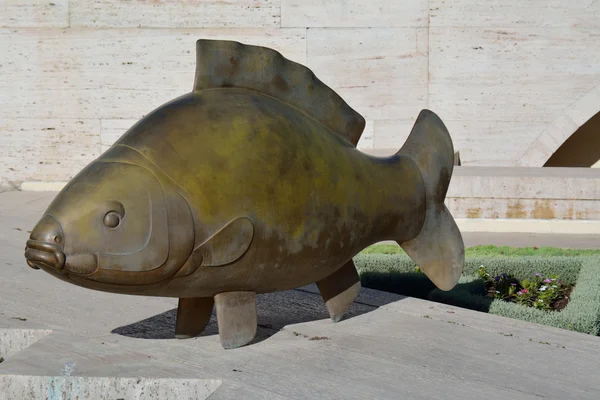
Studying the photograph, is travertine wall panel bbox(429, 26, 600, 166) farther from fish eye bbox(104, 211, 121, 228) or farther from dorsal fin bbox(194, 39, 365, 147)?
fish eye bbox(104, 211, 121, 228)

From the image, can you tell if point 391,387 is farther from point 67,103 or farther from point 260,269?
point 67,103

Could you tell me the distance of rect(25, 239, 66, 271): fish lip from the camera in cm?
330

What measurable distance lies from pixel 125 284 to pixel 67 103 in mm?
8356

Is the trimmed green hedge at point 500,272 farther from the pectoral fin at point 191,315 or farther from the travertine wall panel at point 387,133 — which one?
the travertine wall panel at point 387,133

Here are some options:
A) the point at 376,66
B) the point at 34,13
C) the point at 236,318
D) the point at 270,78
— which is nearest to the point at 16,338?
the point at 236,318

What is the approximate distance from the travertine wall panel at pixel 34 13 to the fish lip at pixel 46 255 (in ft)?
27.9

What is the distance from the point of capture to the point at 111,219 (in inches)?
132

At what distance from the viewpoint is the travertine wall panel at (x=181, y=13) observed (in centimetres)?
1098

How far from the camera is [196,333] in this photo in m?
4.20

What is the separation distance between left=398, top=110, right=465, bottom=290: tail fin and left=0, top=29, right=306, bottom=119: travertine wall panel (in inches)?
269

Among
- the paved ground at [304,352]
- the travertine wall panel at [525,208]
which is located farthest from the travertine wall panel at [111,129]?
the paved ground at [304,352]

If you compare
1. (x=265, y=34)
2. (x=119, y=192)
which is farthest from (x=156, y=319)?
(x=265, y=34)

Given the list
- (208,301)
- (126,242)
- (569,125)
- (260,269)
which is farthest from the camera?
(569,125)

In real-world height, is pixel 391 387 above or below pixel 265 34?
below
